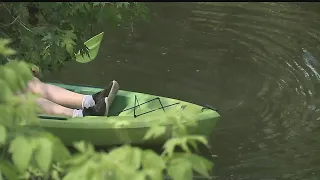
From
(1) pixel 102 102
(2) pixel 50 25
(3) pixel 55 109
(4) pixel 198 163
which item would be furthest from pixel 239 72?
(4) pixel 198 163

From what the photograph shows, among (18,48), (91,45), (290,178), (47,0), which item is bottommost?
(290,178)

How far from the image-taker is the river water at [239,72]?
15.7ft

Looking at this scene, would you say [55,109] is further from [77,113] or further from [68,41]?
[68,41]

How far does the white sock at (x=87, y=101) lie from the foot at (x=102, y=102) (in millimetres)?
25

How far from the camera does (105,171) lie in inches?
48.6

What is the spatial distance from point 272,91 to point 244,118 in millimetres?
764

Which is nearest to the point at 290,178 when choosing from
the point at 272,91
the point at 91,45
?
the point at 272,91

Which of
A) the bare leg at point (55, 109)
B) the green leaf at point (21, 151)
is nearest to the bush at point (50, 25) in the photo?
the bare leg at point (55, 109)

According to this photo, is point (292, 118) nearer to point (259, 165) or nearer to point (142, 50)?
point (259, 165)

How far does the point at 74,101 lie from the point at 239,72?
2482 millimetres

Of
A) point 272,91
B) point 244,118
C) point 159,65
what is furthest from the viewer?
point 159,65

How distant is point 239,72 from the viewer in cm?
650

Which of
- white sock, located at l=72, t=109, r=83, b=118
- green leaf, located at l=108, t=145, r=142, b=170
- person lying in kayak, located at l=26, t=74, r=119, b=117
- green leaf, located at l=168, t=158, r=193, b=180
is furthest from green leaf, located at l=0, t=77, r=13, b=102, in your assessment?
white sock, located at l=72, t=109, r=83, b=118

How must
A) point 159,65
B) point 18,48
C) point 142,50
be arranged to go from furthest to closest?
1. point 142,50
2. point 159,65
3. point 18,48
